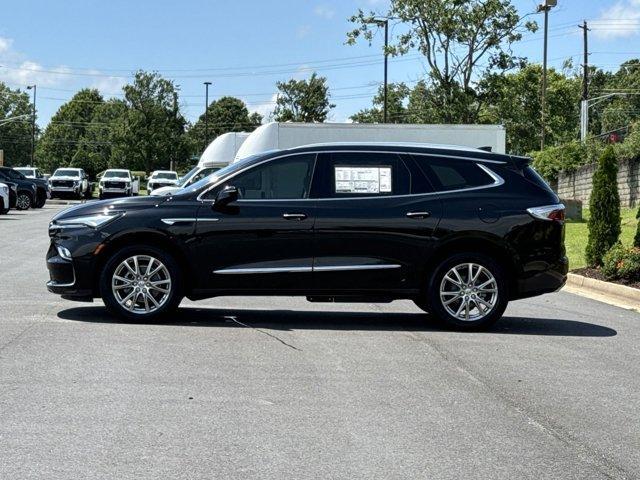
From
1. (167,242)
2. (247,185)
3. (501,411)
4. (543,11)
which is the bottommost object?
(501,411)

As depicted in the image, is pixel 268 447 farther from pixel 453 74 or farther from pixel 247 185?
pixel 453 74

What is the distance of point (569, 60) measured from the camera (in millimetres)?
71688

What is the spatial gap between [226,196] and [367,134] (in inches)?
676

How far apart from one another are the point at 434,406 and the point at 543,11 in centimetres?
3505

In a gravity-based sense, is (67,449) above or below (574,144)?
below

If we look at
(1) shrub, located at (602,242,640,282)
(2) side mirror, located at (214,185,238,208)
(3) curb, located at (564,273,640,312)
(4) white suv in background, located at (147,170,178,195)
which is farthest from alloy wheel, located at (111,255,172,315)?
(4) white suv in background, located at (147,170,178,195)

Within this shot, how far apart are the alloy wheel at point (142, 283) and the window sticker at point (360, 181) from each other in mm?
2001

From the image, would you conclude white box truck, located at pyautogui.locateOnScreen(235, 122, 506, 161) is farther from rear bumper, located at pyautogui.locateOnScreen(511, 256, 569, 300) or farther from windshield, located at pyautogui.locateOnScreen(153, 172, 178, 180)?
windshield, located at pyautogui.locateOnScreen(153, 172, 178, 180)

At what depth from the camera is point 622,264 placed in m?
13.8

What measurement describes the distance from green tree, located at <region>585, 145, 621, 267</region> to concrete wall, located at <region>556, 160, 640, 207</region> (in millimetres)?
11742

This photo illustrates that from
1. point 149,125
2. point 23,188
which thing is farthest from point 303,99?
point 23,188

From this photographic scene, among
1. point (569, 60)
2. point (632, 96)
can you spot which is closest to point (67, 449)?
point (569, 60)

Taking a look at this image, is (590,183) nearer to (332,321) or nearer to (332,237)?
(332,321)

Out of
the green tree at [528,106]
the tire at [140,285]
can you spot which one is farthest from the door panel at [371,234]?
the green tree at [528,106]
